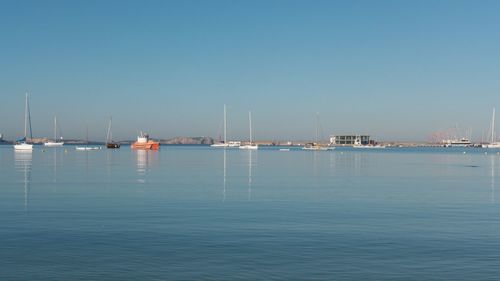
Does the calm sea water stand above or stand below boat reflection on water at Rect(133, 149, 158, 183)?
below

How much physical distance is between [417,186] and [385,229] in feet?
91.6

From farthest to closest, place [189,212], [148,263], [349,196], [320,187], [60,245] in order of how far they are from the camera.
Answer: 1. [320,187]
2. [349,196]
3. [189,212]
4. [60,245]
5. [148,263]

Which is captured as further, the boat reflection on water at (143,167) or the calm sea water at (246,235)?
the boat reflection on water at (143,167)

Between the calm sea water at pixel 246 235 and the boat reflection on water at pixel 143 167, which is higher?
the boat reflection on water at pixel 143 167

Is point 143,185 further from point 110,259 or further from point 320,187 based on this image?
point 110,259

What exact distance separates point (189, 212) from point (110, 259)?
1294cm

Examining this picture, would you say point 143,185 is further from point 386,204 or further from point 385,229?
point 385,229

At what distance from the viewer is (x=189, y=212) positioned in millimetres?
32688

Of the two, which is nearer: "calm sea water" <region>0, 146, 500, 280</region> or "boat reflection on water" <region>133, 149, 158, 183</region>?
"calm sea water" <region>0, 146, 500, 280</region>

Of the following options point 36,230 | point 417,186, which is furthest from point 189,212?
point 417,186

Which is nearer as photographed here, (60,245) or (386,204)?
(60,245)

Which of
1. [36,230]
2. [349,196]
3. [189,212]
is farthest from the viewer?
[349,196]

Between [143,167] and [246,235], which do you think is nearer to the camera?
[246,235]

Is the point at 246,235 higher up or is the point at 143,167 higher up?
the point at 143,167
